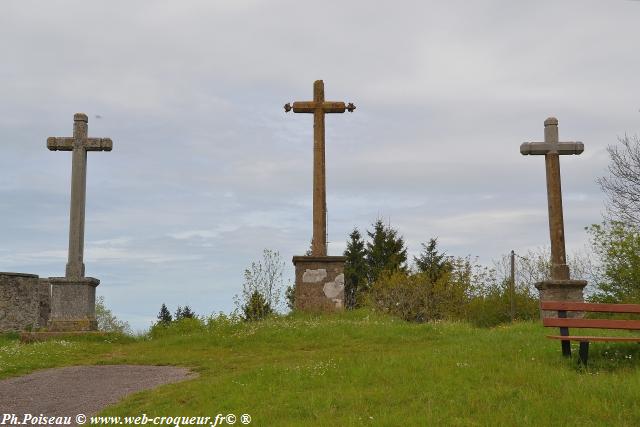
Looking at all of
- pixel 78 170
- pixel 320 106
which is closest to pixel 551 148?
pixel 320 106

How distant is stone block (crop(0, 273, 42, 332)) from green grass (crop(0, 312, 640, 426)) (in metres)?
8.36

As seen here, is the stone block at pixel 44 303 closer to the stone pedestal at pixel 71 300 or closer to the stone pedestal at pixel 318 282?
the stone pedestal at pixel 71 300

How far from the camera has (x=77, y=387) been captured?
34.7 feet

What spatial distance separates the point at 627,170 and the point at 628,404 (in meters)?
19.5

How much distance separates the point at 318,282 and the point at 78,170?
7.86m

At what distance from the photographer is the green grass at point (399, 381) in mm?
7305

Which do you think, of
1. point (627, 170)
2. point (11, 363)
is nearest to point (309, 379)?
point (11, 363)

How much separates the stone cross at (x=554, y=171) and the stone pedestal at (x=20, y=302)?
1651cm

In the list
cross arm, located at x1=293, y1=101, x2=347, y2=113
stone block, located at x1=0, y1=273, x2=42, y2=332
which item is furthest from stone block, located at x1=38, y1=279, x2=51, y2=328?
cross arm, located at x1=293, y1=101, x2=347, y2=113

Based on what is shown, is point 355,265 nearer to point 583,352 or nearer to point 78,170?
point 78,170

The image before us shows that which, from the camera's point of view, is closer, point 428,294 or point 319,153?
point 319,153

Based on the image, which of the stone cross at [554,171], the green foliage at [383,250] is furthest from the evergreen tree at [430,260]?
the stone cross at [554,171]

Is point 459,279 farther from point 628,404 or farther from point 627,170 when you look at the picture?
point 628,404

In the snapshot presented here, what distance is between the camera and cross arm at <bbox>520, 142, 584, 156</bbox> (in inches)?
727
